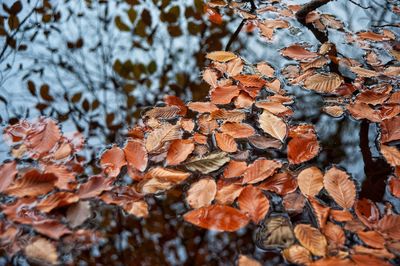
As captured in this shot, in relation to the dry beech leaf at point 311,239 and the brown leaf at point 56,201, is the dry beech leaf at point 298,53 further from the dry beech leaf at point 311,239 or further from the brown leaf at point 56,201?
the brown leaf at point 56,201

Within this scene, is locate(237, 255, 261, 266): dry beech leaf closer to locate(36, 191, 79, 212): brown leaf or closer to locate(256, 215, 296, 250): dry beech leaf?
locate(256, 215, 296, 250): dry beech leaf

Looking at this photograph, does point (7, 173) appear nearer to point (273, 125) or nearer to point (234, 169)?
point (234, 169)

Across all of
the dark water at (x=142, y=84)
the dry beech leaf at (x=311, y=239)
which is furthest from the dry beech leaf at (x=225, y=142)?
the dry beech leaf at (x=311, y=239)

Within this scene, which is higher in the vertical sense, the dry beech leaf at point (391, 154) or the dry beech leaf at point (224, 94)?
the dry beech leaf at point (224, 94)

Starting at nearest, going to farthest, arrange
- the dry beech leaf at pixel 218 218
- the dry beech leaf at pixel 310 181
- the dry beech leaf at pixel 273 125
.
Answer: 1. the dry beech leaf at pixel 218 218
2. the dry beech leaf at pixel 310 181
3. the dry beech leaf at pixel 273 125

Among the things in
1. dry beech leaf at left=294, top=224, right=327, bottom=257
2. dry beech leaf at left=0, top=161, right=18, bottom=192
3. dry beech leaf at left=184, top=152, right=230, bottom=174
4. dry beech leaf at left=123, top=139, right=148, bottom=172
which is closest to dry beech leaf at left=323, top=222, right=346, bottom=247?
dry beech leaf at left=294, top=224, right=327, bottom=257

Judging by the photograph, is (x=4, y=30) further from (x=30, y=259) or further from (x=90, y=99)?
(x=30, y=259)
